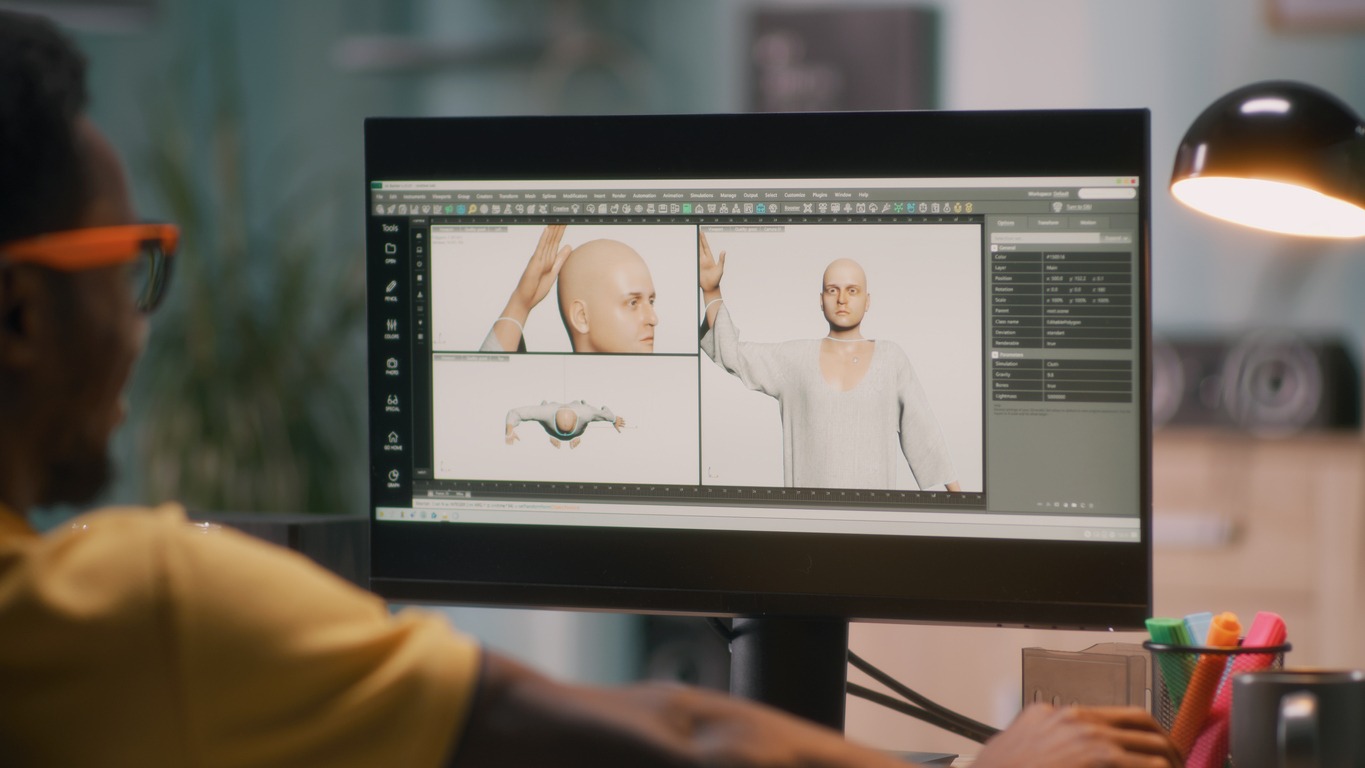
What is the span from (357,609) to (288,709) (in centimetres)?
5

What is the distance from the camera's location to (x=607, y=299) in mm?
979

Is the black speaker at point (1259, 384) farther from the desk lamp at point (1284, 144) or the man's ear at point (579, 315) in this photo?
the man's ear at point (579, 315)

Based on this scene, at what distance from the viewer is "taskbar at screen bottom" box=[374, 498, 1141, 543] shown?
925mm

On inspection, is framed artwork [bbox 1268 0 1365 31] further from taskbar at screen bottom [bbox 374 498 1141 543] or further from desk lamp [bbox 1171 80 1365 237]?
taskbar at screen bottom [bbox 374 498 1141 543]

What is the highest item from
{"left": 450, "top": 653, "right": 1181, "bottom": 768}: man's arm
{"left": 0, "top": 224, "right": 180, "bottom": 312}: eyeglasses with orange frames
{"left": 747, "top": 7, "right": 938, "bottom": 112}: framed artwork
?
{"left": 747, "top": 7, "right": 938, "bottom": 112}: framed artwork

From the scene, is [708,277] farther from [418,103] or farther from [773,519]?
[418,103]

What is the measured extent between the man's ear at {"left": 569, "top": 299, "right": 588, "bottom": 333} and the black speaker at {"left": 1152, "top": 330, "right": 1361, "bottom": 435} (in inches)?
67.0

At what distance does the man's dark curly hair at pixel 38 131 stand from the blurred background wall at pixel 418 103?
2204 mm

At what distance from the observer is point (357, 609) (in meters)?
0.54

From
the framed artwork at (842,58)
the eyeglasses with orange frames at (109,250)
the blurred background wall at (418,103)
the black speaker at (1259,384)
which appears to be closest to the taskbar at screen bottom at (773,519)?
the eyeglasses with orange frames at (109,250)

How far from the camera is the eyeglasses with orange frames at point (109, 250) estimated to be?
0.57 meters

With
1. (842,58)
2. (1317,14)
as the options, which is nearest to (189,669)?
(842,58)

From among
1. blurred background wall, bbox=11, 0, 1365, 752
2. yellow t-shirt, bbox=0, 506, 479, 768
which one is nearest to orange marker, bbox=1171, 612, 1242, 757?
yellow t-shirt, bbox=0, 506, 479, 768

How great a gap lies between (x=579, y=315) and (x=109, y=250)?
437 mm
